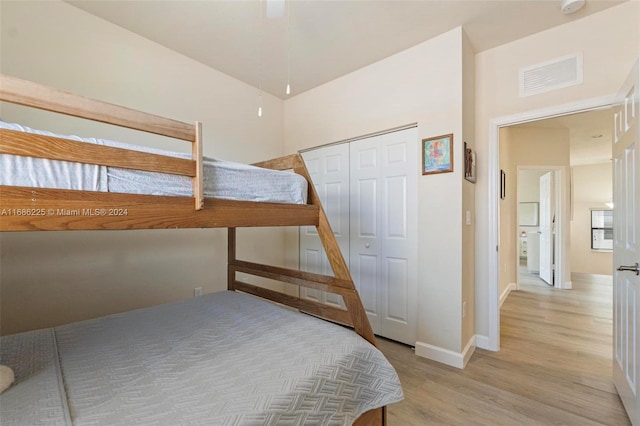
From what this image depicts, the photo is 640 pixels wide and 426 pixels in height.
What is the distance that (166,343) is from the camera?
125 cm

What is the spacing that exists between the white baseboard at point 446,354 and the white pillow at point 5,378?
96.6 inches

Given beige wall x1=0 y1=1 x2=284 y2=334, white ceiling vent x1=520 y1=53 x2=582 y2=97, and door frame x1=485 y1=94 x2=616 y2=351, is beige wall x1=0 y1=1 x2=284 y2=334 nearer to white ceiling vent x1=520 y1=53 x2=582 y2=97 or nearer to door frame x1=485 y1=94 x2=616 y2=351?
door frame x1=485 y1=94 x2=616 y2=351

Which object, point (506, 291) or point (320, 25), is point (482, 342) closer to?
point (506, 291)

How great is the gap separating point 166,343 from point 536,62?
127 inches

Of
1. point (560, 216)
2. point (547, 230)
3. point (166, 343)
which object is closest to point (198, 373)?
point (166, 343)

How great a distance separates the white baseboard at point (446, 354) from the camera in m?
2.19

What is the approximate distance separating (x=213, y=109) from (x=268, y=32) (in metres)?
0.98

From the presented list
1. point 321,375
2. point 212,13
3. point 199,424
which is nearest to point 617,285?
point 321,375

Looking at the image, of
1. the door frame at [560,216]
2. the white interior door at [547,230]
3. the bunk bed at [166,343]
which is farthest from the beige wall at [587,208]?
the bunk bed at [166,343]

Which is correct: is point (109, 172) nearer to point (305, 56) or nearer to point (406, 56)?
point (305, 56)

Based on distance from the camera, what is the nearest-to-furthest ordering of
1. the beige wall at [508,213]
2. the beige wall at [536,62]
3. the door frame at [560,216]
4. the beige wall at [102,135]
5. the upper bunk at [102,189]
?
1. the upper bunk at [102,189]
2. the beige wall at [102,135]
3. the beige wall at [536,62]
4. the beige wall at [508,213]
5. the door frame at [560,216]

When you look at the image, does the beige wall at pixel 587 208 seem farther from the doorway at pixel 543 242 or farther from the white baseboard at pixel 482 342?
the white baseboard at pixel 482 342

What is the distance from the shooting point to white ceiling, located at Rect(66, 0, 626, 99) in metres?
2.01

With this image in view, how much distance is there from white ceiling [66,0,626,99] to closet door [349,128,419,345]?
822 mm
